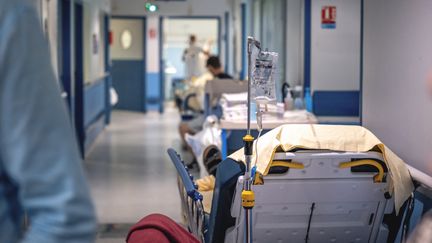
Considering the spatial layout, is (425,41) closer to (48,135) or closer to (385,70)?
(385,70)

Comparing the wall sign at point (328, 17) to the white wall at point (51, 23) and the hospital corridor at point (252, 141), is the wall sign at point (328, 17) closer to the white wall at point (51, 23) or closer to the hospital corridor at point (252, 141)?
the hospital corridor at point (252, 141)

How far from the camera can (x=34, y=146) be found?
1203 millimetres

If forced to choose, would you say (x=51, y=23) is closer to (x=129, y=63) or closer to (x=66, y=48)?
(x=66, y=48)

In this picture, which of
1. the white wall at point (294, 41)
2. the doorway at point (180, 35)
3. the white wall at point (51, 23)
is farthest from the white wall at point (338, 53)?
the doorway at point (180, 35)

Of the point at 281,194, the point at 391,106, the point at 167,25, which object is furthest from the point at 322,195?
the point at 167,25

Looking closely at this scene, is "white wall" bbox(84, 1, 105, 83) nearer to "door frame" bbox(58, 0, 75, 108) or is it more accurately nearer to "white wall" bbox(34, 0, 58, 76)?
"door frame" bbox(58, 0, 75, 108)

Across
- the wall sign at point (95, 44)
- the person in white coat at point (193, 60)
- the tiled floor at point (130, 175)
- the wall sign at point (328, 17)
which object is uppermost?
the wall sign at point (328, 17)

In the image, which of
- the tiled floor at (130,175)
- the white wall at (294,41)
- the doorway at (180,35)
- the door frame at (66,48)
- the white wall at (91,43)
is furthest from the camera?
the doorway at (180,35)

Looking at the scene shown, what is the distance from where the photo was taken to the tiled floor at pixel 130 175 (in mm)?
6020

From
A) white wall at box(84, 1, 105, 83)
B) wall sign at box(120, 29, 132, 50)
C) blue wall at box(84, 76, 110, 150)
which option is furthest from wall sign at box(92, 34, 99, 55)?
wall sign at box(120, 29, 132, 50)

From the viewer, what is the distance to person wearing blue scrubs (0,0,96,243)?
120cm

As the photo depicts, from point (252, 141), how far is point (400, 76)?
3.77 feet

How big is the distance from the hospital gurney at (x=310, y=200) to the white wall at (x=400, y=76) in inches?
13.9

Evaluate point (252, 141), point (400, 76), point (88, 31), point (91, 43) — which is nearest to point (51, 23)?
point (88, 31)
